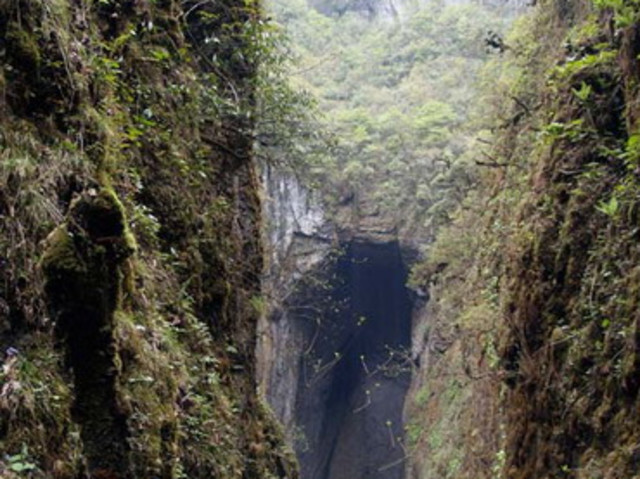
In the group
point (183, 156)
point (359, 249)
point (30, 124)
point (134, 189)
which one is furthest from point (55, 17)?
point (359, 249)

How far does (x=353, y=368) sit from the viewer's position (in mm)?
23844

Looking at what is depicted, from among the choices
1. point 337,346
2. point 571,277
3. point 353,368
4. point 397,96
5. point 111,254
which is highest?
point 397,96

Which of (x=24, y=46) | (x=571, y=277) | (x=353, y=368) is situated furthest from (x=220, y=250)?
(x=353, y=368)

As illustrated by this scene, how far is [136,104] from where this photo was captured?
5145 mm

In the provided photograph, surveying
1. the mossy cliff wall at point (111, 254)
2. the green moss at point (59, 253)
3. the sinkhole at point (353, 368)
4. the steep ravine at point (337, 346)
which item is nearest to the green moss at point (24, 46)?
the mossy cliff wall at point (111, 254)

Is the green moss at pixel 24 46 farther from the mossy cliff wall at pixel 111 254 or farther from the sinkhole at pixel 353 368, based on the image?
the sinkhole at pixel 353 368

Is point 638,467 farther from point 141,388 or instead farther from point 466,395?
point 466,395

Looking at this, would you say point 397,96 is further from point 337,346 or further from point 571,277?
point 571,277

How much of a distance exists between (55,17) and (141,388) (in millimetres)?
1967

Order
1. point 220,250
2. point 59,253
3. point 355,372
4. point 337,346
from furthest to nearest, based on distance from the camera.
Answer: point 355,372
point 337,346
point 220,250
point 59,253

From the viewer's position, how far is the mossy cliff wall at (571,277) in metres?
4.23

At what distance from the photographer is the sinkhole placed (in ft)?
68.4

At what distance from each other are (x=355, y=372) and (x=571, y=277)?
19.0 m

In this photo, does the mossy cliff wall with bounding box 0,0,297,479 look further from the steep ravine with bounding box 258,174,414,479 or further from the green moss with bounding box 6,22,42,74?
the steep ravine with bounding box 258,174,414,479
